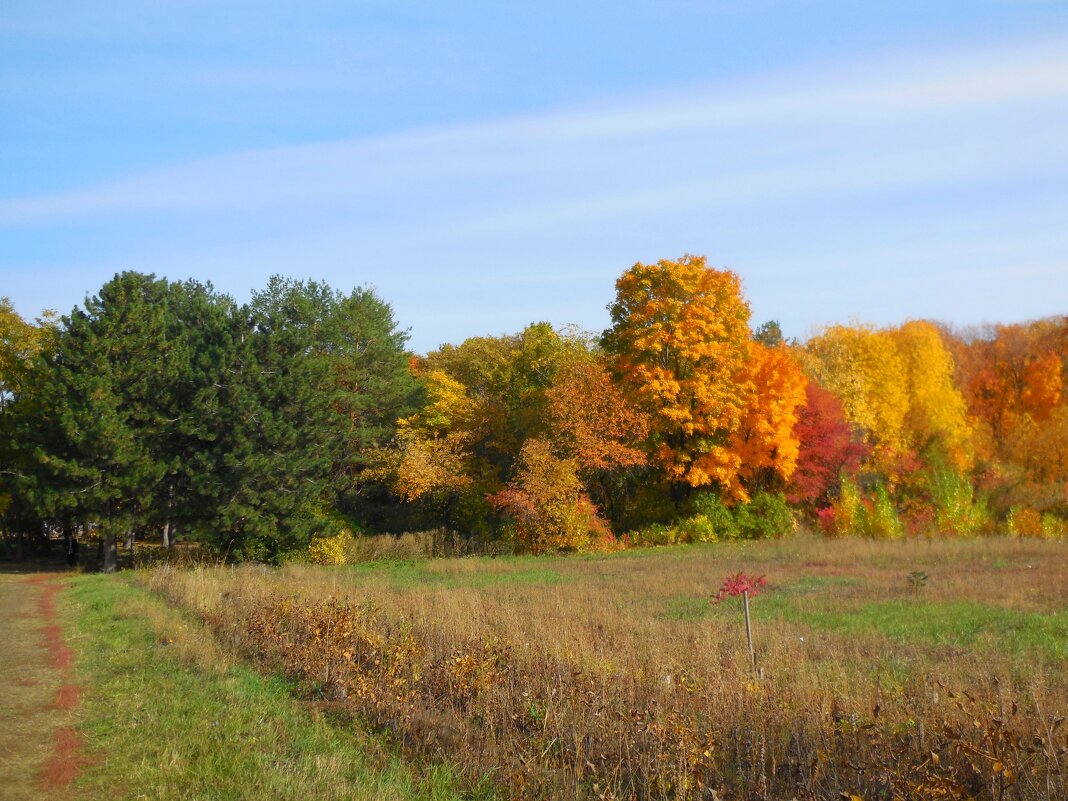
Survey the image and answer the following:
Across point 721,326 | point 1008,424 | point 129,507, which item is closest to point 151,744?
point 129,507

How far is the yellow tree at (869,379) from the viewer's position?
51.3 metres

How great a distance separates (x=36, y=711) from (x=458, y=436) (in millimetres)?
31876

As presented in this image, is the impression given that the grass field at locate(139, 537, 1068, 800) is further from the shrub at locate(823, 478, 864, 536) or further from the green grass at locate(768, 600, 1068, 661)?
the shrub at locate(823, 478, 864, 536)

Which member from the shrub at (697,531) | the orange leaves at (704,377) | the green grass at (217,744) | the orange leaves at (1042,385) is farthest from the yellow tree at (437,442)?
the orange leaves at (1042,385)

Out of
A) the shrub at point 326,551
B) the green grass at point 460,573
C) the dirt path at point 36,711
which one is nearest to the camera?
the dirt path at point 36,711

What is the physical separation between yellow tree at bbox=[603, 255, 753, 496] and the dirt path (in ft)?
84.8

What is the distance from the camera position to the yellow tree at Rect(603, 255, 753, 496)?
38.2 metres

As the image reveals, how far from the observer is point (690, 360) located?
38.9 meters

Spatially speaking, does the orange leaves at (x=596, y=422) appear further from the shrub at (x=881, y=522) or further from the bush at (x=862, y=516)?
the shrub at (x=881, y=522)

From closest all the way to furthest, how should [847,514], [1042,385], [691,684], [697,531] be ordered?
[691,684], [847,514], [697,531], [1042,385]

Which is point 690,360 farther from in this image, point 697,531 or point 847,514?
point 847,514

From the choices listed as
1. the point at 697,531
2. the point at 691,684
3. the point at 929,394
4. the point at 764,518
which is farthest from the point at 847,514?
the point at 691,684

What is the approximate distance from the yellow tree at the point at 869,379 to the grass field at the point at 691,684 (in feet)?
109

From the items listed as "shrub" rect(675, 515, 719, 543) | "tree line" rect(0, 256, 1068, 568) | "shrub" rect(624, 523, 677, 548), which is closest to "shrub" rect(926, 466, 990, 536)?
"tree line" rect(0, 256, 1068, 568)
